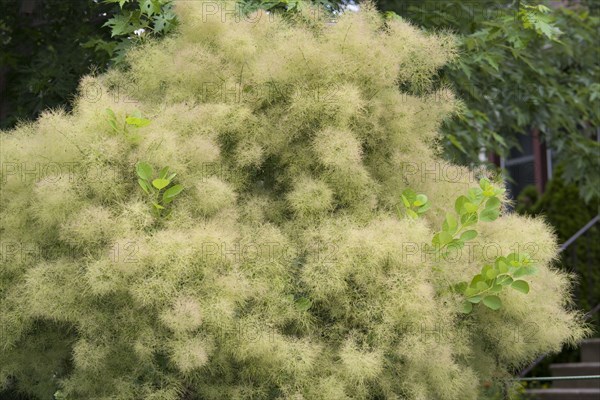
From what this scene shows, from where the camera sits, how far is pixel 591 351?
26.1 ft

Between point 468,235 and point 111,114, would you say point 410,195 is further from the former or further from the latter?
point 111,114

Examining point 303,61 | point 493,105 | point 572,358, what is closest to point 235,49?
point 303,61

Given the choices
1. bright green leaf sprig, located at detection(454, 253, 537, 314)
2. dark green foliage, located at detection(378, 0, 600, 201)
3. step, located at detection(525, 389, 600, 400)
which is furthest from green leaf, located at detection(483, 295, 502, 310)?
step, located at detection(525, 389, 600, 400)

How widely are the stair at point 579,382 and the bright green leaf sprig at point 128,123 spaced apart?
5191mm

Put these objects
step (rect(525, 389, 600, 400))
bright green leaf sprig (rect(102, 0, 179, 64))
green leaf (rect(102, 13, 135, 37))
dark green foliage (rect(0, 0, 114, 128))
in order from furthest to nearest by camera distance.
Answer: step (rect(525, 389, 600, 400)) < dark green foliage (rect(0, 0, 114, 128)) < green leaf (rect(102, 13, 135, 37)) < bright green leaf sprig (rect(102, 0, 179, 64))

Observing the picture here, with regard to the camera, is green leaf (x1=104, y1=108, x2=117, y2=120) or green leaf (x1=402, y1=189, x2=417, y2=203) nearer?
green leaf (x1=104, y1=108, x2=117, y2=120)

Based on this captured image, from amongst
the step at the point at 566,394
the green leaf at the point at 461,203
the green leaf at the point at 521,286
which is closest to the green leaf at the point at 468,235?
the green leaf at the point at 461,203

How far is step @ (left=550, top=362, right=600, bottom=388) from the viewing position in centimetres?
744

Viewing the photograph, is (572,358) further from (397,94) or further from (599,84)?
(397,94)

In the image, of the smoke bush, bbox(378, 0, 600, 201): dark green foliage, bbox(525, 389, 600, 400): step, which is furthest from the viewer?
bbox(525, 389, 600, 400): step

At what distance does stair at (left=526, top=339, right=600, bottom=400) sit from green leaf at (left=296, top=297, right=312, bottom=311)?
4730 millimetres

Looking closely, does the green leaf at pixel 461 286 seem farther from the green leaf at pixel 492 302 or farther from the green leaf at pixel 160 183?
the green leaf at pixel 160 183

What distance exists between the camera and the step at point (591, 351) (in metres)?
7.89

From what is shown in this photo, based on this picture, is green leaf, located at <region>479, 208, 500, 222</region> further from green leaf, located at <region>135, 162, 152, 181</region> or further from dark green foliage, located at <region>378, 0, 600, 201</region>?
dark green foliage, located at <region>378, 0, 600, 201</region>
